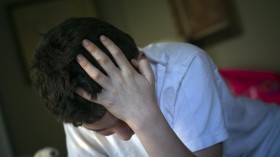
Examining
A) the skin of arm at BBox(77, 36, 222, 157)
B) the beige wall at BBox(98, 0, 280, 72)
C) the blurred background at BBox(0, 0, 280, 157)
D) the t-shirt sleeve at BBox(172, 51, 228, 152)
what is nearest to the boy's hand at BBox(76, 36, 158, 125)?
the skin of arm at BBox(77, 36, 222, 157)

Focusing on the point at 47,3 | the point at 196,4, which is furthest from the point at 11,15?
the point at 196,4

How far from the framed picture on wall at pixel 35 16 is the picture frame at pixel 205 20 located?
63 cm

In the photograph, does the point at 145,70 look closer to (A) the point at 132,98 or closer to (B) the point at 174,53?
(A) the point at 132,98

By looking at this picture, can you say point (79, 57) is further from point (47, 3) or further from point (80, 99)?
point (47, 3)

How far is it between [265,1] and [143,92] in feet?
4.64

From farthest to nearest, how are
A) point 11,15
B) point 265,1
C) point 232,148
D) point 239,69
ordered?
point 11,15 → point 239,69 → point 265,1 → point 232,148

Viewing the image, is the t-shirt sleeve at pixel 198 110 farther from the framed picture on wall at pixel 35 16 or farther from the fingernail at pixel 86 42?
the framed picture on wall at pixel 35 16

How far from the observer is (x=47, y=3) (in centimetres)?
252

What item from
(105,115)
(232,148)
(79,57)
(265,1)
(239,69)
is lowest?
(239,69)

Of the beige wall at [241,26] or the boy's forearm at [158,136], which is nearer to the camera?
the boy's forearm at [158,136]

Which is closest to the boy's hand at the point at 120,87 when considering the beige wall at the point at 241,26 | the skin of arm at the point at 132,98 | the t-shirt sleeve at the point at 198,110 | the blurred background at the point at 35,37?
the skin of arm at the point at 132,98

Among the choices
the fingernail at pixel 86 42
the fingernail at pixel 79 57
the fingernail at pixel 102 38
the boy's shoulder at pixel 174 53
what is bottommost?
the boy's shoulder at pixel 174 53

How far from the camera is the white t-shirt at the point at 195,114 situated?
2.74 feet

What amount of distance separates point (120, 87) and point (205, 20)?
5.26 feet
